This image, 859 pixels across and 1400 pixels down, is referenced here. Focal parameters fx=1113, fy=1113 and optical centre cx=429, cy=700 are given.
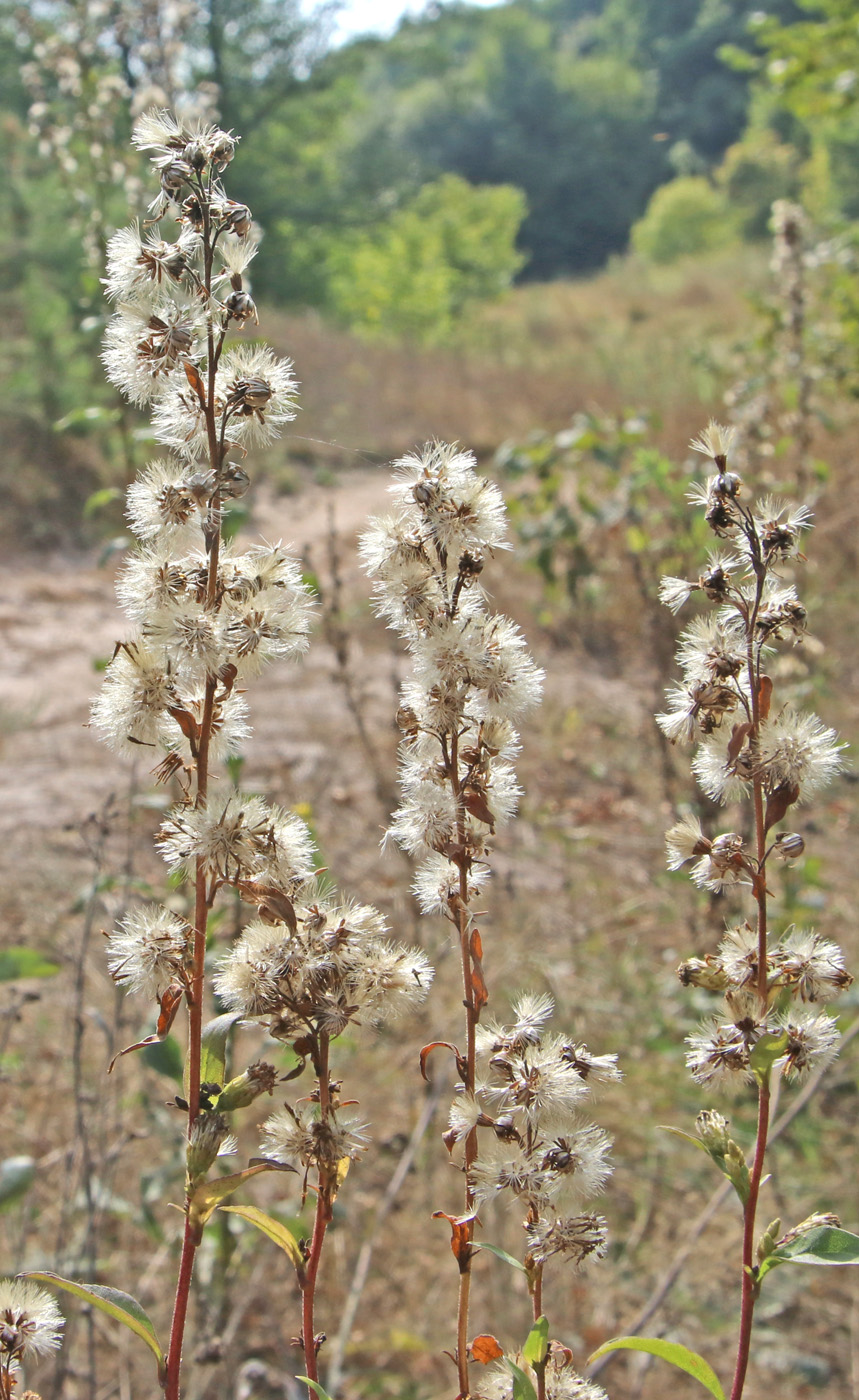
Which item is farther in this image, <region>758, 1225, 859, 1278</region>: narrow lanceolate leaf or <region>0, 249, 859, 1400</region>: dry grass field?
<region>0, 249, 859, 1400</region>: dry grass field

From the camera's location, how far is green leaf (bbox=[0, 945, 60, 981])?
1777 mm

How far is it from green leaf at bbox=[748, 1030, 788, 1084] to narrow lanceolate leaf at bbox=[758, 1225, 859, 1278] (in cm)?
13

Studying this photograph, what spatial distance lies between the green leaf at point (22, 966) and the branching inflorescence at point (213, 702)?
1016 mm

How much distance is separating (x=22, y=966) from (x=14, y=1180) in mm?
349

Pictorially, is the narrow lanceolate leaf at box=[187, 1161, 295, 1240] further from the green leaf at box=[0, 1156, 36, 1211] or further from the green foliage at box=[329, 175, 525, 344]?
the green foliage at box=[329, 175, 525, 344]

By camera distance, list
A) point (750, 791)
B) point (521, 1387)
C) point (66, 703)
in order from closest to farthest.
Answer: point (521, 1387)
point (750, 791)
point (66, 703)

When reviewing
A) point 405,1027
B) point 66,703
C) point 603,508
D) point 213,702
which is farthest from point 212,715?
point 66,703

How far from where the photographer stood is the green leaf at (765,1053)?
0.79 m

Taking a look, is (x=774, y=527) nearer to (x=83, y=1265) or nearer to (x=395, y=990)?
(x=395, y=990)

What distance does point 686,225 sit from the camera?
37.4 m

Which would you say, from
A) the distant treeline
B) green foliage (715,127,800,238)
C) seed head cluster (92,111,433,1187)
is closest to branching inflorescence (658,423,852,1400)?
seed head cluster (92,111,433,1187)

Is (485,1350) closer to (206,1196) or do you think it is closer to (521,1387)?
A: (521,1387)

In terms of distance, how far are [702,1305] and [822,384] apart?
19.8 feet

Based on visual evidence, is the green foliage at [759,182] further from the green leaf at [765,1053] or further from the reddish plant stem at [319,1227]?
the reddish plant stem at [319,1227]
